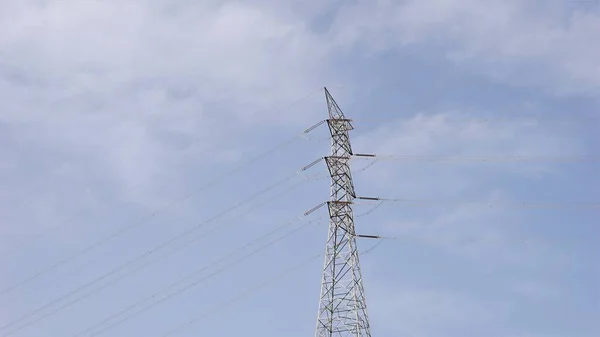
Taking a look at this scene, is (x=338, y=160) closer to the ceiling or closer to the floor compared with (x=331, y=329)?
closer to the ceiling

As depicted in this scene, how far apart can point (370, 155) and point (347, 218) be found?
4867 mm

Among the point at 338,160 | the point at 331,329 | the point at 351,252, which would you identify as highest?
the point at 338,160

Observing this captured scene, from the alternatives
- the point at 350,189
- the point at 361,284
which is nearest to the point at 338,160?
the point at 350,189

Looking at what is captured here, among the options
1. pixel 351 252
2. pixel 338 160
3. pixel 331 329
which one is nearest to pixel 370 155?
pixel 338 160

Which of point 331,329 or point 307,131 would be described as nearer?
point 331,329

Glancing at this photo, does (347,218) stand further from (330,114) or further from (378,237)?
(330,114)

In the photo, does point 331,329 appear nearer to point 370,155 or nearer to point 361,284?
Answer: point 361,284

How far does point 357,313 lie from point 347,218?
6.66 m

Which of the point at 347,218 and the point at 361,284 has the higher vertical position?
the point at 347,218

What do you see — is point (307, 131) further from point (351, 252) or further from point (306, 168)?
point (351, 252)

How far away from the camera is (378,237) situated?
243ft

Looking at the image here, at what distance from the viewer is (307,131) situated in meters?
77.1

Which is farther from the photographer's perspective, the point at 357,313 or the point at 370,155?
the point at 370,155

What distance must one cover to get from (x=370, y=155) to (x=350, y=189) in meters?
2.99
